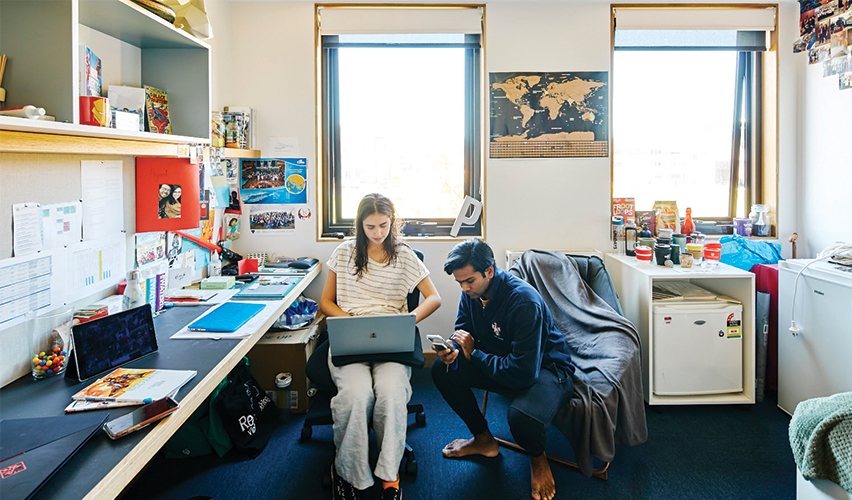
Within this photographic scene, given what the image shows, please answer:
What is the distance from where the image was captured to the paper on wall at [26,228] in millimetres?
1441

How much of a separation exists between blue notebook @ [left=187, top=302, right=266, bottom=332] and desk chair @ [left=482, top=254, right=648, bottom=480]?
1288 millimetres

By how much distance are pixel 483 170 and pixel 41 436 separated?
2638 mm

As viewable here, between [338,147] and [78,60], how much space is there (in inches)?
76.9

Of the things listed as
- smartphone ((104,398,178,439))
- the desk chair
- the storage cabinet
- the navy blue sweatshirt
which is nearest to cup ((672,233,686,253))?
the desk chair

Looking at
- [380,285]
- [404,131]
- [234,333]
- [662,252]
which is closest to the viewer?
[234,333]

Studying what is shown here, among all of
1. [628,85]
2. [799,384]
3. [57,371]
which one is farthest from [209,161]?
[799,384]

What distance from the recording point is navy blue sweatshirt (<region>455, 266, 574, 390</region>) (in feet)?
6.35

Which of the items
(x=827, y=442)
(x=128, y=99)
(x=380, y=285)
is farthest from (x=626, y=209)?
(x=128, y=99)

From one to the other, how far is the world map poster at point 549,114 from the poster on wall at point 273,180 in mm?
1261

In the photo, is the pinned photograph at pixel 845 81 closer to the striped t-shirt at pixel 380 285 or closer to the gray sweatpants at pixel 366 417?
the striped t-shirt at pixel 380 285

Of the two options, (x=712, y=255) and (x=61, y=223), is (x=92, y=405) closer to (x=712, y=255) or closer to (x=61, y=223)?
(x=61, y=223)

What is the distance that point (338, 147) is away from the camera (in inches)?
132

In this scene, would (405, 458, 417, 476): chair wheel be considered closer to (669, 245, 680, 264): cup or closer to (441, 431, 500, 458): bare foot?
(441, 431, 500, 458): bare foot

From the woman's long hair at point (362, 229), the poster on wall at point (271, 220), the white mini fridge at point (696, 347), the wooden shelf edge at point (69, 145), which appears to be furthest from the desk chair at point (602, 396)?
the wooden shelf edge at point (69, 145)
